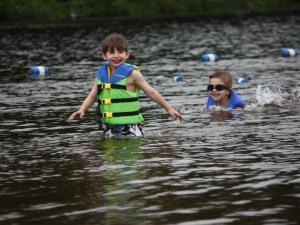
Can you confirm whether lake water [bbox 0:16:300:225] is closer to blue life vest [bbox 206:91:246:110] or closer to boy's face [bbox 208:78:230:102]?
blue life vest [bbox 206:91:246:110]

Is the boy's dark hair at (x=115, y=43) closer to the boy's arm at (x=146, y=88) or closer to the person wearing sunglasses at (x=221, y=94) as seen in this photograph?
the boy's arm at (x=146, y=88)

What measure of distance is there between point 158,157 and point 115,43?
2462 mm

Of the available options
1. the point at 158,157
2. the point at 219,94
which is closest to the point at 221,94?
the point at 219,94

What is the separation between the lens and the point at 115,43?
13.7 meters

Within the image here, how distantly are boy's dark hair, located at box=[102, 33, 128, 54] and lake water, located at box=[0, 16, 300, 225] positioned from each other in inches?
57.6

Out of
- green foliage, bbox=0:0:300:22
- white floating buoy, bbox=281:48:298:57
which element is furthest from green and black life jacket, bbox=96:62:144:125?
green foliage, bbox=0:0:300:22

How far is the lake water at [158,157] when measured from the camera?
884 cm

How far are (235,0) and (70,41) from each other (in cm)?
3714

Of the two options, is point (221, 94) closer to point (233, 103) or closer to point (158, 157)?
point (233, 103)

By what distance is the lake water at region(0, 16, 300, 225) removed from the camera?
884 centimetres

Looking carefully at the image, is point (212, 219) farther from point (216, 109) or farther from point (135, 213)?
point (216, 109)

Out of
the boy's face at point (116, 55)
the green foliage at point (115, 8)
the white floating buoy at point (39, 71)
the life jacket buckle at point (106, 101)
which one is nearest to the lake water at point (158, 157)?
the white floating buoy at point (39, 71)

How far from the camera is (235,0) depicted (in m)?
78.3

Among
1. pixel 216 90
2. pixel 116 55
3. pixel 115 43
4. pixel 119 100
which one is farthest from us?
pixel 216 90
